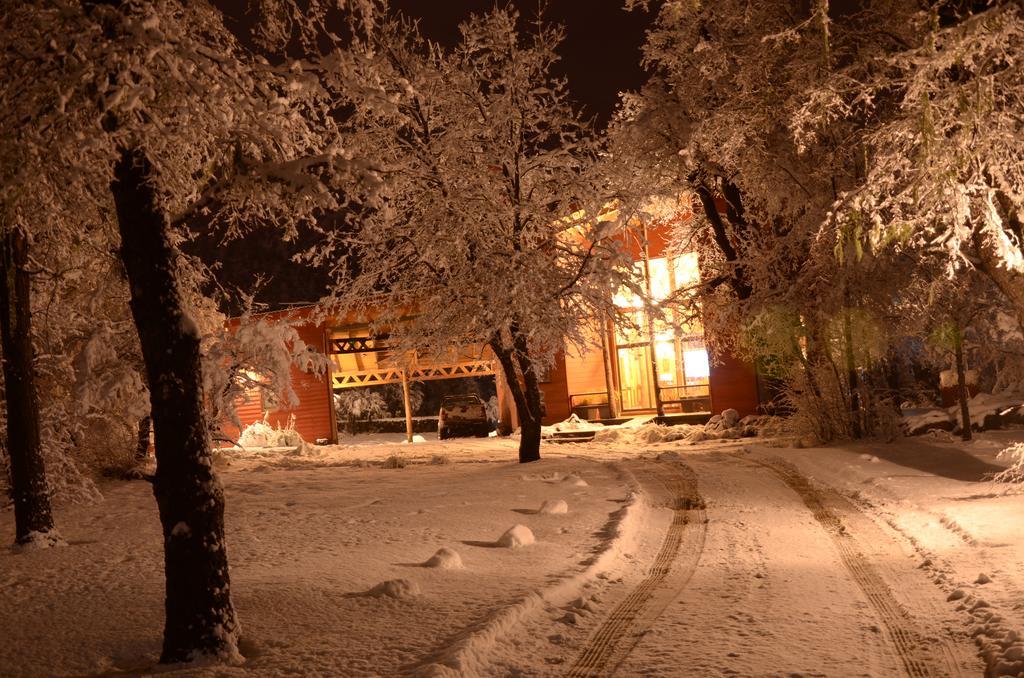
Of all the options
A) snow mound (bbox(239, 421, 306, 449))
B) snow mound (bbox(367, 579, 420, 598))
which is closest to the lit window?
snow mound (bbox(239, 421, 306, 449))

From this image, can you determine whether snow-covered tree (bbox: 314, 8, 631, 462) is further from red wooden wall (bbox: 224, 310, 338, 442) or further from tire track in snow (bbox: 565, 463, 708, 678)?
red wooden wall (bbox: 224, 310, 338, 442)

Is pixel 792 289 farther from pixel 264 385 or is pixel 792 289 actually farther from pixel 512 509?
pixel 264 385

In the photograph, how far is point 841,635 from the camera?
6121 mm

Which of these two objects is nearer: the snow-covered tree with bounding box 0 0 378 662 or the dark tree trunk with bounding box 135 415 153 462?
the snow-covered tree with bounding box 0 0 378 662

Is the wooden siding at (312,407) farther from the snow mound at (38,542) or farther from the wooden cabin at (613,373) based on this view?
the snow mound at (38,542)

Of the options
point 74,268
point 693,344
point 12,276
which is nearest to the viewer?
point 12,276

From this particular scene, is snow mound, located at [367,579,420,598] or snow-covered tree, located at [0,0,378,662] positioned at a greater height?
snow-covered tree, located at [0,0,378,662]

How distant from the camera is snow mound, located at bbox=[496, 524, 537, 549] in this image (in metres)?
9.57

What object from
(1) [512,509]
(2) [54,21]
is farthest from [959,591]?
(2) [54,21]

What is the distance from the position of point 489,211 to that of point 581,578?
10403 mm

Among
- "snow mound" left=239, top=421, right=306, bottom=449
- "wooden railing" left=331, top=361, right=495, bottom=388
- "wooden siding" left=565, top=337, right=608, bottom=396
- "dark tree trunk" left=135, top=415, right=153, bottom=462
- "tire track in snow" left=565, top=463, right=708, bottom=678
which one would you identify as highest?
Result: "wooden railing" left=331, top=361, right=495, bottom=388

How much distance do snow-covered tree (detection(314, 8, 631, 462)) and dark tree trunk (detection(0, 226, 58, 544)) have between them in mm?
6858

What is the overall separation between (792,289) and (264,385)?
1146 centimetres

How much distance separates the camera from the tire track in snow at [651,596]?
586cm
